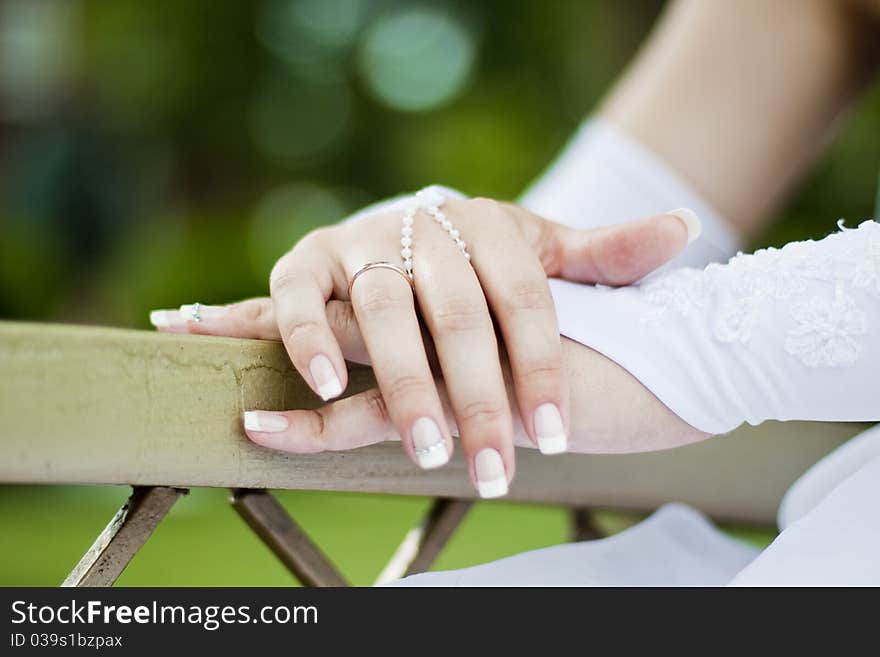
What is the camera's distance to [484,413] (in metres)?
0.43

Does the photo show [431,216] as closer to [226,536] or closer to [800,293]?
[800,293]

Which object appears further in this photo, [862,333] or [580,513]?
[580,513]

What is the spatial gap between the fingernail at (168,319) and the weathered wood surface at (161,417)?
0.09 meters

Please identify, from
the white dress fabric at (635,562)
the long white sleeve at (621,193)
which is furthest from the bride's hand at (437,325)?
the long white sleeve at (621,193)

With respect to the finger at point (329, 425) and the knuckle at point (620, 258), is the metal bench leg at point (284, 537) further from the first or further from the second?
the knuckle at point (620, 258)

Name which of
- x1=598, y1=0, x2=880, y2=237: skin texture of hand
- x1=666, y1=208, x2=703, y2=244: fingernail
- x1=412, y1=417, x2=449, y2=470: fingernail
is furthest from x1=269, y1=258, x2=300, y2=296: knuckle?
x1=598, y1=0, x2=880, y2=237: skin texture of hand

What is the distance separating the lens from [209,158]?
4480mm

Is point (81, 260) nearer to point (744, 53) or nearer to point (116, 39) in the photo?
point (116, 39)

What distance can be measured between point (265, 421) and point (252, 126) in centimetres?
435

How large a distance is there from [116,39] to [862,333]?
14.3ft

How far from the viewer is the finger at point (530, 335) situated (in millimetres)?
447

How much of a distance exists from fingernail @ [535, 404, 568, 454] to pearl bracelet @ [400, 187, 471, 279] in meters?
0.09
